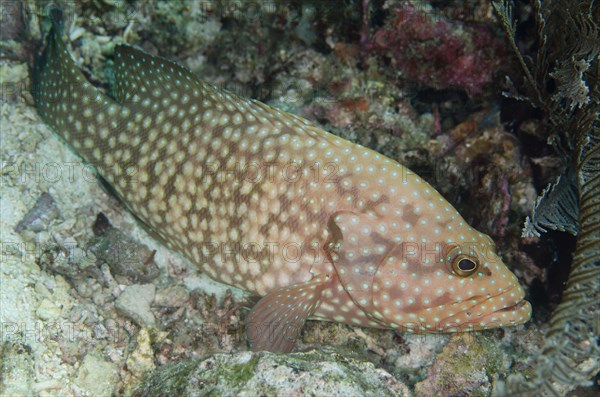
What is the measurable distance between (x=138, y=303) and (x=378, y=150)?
3.05 meters

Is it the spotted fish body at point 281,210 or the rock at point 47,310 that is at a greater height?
the spotted fish body at point 281,210

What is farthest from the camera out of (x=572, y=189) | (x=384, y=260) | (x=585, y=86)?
(x=572, y=189)

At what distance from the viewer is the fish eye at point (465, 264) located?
3.58m

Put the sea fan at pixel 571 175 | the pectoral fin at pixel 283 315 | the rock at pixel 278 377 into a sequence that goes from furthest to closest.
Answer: the pectoral fin at pixel 283 315 → the rock at pixel 278 377 → the sea fan at pixel 571 175

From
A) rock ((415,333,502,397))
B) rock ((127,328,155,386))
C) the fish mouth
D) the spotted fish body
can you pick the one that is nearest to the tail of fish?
the spotted fish body

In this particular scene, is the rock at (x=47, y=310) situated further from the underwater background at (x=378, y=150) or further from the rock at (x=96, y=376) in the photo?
the rock at (x=96, y=376)

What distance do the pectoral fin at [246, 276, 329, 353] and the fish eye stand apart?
1.07m

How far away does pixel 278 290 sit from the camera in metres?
4.07

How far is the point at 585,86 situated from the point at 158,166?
3.95m

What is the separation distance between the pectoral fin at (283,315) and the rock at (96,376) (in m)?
1.35

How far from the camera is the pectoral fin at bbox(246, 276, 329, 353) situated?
3.96 metres

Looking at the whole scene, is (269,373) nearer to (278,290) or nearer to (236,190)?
(278,290)

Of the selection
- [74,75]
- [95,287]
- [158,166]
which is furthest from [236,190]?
[74,75]

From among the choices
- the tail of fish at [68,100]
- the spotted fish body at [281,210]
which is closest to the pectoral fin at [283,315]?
the spotted fish body at [281,210]
